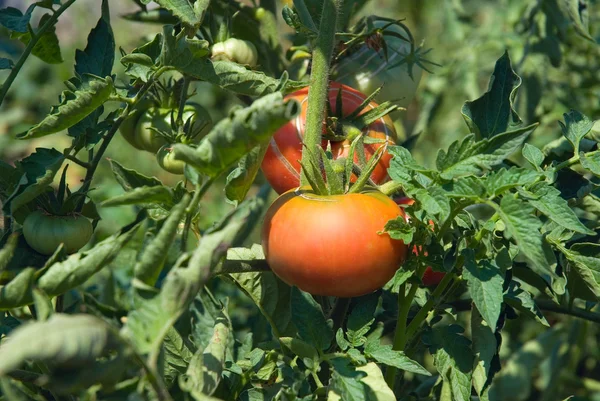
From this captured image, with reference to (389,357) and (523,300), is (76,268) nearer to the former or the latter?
(389,357)

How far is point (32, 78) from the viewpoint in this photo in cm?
397

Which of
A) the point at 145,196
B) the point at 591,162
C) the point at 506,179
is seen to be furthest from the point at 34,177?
the point at 591,162

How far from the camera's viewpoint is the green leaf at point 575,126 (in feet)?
2.61

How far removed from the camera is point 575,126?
0.80 meters

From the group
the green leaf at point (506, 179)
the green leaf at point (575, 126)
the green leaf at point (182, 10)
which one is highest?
the green leaf at point (182, 10)

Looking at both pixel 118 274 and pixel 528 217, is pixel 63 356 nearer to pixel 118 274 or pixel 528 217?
Result: pixel 528 217

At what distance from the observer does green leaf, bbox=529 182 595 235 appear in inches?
26.6

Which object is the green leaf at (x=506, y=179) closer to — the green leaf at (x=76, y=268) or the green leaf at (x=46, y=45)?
the green leaf at (x=76, y=268)

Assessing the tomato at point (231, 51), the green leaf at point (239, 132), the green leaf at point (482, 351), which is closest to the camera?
the green leaf at point (239, 132)

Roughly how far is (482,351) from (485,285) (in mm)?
157

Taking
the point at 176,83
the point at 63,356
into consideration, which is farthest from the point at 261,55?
the point at 63,356

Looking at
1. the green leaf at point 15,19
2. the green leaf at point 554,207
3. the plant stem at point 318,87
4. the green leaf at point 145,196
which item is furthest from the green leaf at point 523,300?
the green leaf at point 15,19

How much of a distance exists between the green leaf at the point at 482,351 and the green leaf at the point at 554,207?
0.57 feet

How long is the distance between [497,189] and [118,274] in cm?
90
